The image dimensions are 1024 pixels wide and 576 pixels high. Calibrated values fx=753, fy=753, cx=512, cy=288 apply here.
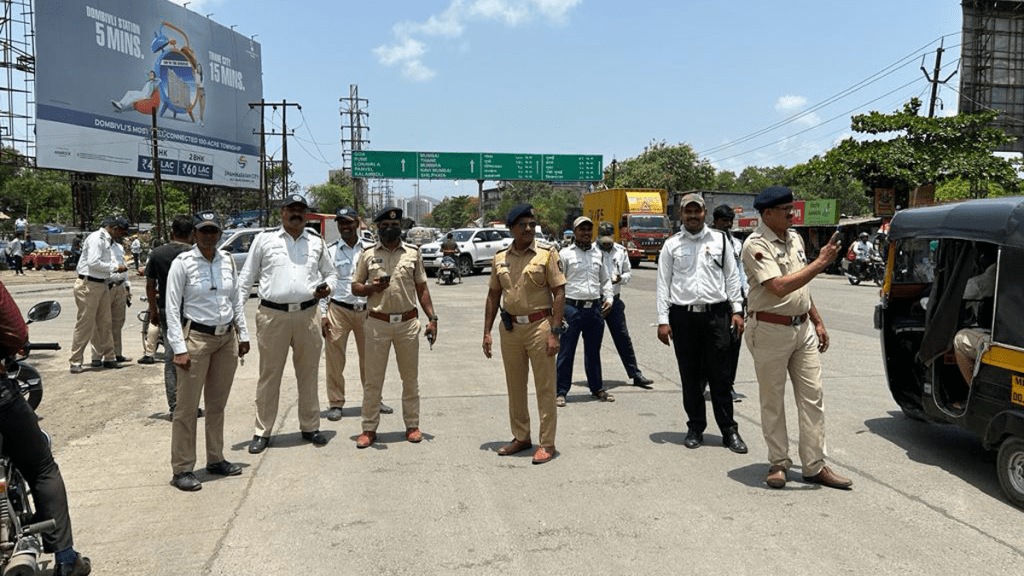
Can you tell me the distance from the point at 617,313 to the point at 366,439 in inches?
131

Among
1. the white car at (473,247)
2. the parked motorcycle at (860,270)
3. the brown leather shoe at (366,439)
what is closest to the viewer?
the brown leather shoe at (366,439)

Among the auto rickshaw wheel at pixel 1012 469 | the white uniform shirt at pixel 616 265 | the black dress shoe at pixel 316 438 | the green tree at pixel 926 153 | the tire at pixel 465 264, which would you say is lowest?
the black dress shoe at pixel 316 438

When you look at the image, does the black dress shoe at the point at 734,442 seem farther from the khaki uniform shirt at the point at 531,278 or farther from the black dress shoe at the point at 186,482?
the black dress shoe at the point at 186,482

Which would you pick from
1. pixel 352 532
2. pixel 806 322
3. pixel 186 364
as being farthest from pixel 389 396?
pixel 806 322

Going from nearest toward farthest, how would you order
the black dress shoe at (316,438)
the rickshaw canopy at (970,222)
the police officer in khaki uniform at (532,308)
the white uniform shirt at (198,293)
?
the rickshaw canopy at (970,222) < the white uniform shirt at (198,293) < the police officer in khaki uniform at (532,308) < the black dress shoe at (316,438)

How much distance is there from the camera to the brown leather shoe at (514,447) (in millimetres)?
5730

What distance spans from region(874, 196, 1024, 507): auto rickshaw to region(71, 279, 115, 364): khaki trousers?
8675mm

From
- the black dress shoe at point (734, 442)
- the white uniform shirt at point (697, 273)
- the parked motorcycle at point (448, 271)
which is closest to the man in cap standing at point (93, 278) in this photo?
the white uniform shirt at point (697, 273)

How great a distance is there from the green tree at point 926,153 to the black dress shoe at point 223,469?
2961cm

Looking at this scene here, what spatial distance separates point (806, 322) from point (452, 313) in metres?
11.3

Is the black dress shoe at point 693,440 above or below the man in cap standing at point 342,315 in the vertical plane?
below

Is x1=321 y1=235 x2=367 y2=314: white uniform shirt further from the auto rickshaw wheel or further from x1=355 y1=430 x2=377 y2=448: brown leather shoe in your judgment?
the auto rickshaw wheel

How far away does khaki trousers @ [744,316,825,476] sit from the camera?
4.86 metres

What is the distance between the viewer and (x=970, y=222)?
16.5 ft
